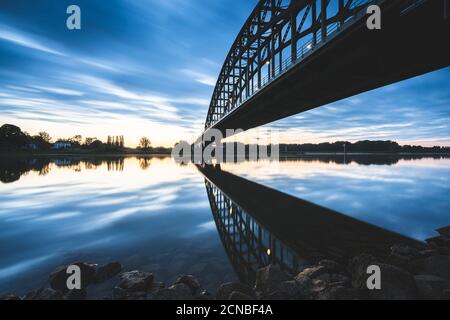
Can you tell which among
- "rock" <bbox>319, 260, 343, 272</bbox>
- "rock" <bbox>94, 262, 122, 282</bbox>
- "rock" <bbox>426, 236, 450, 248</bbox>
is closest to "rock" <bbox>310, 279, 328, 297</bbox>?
"rock" <bbox>319, 260, 343, 272</bbox>

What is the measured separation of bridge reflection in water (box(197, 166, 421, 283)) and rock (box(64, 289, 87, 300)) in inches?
138

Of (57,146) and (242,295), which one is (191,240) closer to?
(242,295)

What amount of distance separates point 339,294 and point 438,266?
2.91 m

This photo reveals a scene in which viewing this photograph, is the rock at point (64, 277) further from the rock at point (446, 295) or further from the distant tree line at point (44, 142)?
the distant tree line at point (44, 142)

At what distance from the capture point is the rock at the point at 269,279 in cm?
446

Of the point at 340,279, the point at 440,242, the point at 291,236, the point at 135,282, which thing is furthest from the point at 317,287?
the point at 440,242

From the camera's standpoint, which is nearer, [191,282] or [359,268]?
[191,282]

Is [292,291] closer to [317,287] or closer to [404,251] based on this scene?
[317,287]

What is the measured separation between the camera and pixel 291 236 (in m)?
7.59

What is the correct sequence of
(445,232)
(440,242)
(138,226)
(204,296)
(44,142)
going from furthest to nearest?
1. (44,142)
2. (138,226)
3. (445,232)
4. (440,242)
5. (204,296)

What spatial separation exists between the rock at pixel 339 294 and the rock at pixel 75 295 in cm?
480

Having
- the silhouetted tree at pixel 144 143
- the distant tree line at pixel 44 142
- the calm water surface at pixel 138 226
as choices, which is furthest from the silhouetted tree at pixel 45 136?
the calm water surface at pixel 138 226

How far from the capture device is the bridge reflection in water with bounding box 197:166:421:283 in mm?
5980
